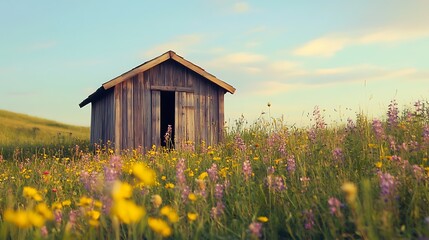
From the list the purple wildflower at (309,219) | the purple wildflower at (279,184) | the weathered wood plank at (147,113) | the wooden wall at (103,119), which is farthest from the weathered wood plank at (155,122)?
the purple wildflower at (309,219)

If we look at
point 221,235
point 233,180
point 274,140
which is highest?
point 274,140

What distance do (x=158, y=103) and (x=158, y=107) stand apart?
16 cm

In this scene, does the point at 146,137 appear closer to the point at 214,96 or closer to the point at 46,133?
the point at 214,96

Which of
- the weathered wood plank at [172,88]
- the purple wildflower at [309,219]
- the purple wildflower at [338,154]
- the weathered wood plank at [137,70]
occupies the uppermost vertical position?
the weathered wood plank at [137,70]

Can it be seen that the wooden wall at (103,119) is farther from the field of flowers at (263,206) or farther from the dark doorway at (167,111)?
the field of flowers at (263,206)

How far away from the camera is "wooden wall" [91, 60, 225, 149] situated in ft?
47.8

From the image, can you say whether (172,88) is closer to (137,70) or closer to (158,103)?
(158,103)

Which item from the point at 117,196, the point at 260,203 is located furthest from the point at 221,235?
the point at 117,196

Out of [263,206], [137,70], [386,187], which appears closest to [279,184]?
[263,206]

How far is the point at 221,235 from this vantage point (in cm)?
318

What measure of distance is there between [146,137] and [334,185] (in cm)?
1150

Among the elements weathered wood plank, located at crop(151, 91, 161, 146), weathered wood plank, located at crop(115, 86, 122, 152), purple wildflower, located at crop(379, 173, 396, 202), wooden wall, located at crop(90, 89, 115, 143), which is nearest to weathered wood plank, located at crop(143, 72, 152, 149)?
weathered wood plank, located at crop(151, 91, 161, 146)

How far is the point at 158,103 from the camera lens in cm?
1509

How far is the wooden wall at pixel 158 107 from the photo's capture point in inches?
574
